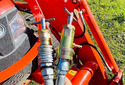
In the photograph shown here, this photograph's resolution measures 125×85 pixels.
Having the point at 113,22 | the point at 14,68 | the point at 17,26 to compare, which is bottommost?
the point at 113,22

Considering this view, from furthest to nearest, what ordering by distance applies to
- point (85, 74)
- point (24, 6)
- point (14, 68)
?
point (24, 6) < point (85, 74) < point (14, 68)

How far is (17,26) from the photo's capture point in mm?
1453

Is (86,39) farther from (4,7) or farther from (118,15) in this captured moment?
(118,15)

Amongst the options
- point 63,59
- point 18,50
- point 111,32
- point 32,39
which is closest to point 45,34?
point 63,59

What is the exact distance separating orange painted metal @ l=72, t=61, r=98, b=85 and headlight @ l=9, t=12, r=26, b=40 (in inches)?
23.3

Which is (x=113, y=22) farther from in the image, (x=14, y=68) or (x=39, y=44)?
(x=14, y=68)

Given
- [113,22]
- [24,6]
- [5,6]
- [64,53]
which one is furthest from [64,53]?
[113,22]

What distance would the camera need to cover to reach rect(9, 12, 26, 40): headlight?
4.57 feet

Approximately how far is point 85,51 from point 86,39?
0.11m

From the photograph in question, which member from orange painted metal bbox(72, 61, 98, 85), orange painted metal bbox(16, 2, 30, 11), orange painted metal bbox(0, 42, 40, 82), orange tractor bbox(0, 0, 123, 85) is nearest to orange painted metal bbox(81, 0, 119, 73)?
orange tractor bbox(0, 0, 123, 85)

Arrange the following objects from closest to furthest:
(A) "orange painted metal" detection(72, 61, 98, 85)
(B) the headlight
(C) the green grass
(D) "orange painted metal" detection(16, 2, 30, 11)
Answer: (A) "orange painted metal" detection(72, 61, 98, 85), (B) the headlight, (D) "orange painted metal" detection(16, 2, 30, 11), (C) the green grass

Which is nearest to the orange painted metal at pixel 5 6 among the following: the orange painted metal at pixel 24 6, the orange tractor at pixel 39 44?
the orange tractor at pixel 39 44

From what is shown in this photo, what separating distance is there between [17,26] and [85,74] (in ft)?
2.26

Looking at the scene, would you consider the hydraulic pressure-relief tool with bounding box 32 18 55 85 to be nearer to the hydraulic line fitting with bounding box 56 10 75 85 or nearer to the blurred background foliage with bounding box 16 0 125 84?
the hydraulic line fitting with bounding box 56 10 75 85
